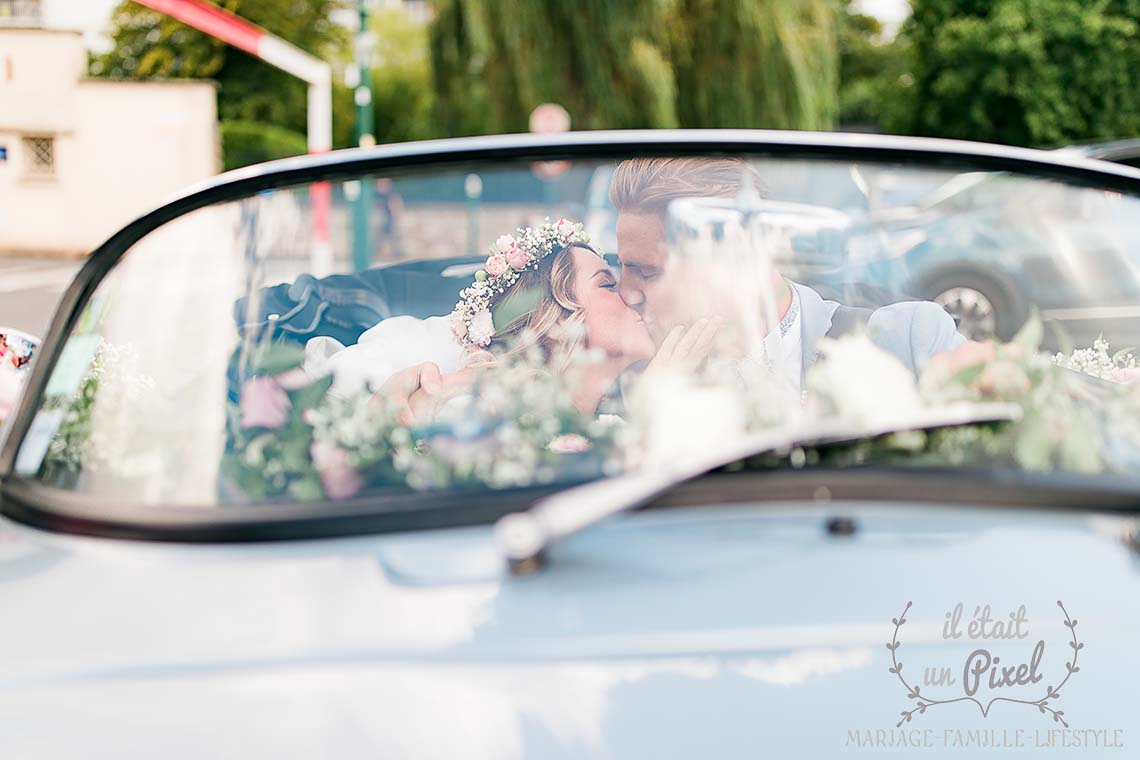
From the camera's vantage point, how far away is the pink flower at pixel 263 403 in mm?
1602

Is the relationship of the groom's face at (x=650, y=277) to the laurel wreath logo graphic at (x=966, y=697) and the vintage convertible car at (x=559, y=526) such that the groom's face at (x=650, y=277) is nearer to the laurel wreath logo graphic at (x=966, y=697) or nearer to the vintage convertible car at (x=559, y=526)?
the vintage convertible car at (x=559, y=526)

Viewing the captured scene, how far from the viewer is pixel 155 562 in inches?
54.4

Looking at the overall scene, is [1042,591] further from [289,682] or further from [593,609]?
[289,682]

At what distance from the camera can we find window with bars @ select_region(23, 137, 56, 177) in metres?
3.62

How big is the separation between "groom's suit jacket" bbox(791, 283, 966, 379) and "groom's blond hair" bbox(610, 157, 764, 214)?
305 millimetres

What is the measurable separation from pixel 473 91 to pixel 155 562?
18955 mm

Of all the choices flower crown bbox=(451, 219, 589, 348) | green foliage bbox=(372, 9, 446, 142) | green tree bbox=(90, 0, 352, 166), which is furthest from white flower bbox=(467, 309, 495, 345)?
green foliage bbox=(372, 9, 446, 142)

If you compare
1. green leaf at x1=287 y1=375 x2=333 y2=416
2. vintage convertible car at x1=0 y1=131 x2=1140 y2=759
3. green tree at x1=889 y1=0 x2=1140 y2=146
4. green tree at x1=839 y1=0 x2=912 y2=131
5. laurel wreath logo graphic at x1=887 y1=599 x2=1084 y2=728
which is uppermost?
green tree at x1=839 y1=0 x2=912 y2=131

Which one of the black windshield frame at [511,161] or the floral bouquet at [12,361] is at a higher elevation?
the black windshield frame at [511,161]

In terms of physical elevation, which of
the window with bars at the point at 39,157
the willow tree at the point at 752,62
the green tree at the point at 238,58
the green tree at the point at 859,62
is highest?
the green tree at the point at 859,62

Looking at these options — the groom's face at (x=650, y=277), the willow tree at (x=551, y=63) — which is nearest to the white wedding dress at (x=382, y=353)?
the groom's face at (x=650, y=277)

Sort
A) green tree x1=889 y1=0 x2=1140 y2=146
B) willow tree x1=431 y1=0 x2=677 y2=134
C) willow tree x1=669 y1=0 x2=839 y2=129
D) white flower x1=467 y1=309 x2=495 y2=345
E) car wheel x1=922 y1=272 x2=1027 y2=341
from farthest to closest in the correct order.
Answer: green tree x1=889 y1=0 x2=1140 y2=146
willow tree x1=669 y1=0 x2=839 y2=129
willow tree x1=431 y1=0 x2=677 y2=134
car wheel x1=922 y1=272 x2=1027 y2=341
white flower x1=467 y1=309 x2=495 y2=345

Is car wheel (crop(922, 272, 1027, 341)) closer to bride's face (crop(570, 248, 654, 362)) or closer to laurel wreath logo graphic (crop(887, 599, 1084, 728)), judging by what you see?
bride's face (crop(570, 248, 654, 362))

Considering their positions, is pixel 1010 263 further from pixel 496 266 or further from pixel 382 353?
pixel 382 353
